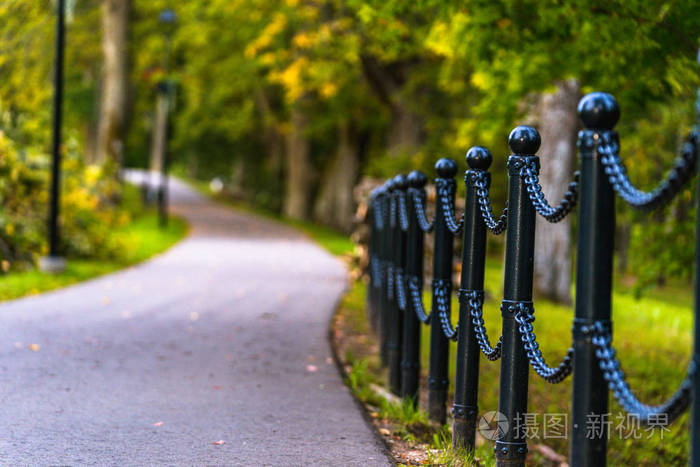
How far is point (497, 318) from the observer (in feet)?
35.4

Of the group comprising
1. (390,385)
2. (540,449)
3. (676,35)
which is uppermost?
(676,35)

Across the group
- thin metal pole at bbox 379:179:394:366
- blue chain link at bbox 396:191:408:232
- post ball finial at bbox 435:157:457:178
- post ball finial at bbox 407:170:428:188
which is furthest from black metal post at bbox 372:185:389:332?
post ball finial at bbox 435:157:457:178

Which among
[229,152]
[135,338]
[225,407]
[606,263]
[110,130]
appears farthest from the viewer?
[229,152]

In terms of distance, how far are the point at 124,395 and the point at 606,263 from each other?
3.74 metres

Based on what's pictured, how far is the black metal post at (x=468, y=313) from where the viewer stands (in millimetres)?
4102

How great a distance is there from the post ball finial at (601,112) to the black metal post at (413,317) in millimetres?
3029

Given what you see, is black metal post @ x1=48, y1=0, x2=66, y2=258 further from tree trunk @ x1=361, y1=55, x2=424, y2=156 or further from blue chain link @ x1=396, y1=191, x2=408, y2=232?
tree trunk @ x1=361, y1=55, x2=424, y2=156

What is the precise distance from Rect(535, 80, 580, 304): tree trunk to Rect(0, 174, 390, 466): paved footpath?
3431mm

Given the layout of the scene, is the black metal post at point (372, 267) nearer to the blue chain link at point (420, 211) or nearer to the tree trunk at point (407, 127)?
the blue chain link at point (420, 211)

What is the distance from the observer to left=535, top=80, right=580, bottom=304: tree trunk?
1338 centimetres

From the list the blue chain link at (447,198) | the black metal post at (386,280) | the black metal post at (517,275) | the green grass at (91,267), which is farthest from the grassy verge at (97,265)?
the black metal post at (517,275)

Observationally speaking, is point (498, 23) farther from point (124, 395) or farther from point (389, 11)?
point (124, 395)

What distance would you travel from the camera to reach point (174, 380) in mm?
6047

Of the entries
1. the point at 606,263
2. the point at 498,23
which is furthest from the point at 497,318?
the point at 606,263
